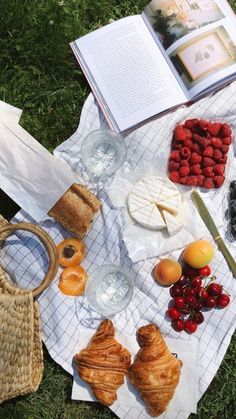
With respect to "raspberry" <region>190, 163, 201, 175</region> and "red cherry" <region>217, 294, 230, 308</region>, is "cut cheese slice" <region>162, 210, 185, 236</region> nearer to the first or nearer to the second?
"raspberry" <region>190, 163, 201, 175</region>

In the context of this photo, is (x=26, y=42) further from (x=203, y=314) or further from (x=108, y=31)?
(x=203, y=314)

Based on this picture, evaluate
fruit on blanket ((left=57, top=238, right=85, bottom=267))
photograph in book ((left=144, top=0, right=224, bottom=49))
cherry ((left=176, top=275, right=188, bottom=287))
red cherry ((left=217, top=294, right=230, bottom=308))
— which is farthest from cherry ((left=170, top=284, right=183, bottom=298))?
photograph in book ((left=144, top=0, right=224, bottom=49))

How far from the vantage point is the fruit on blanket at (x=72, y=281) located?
2.24 meters

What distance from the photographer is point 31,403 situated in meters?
2.29

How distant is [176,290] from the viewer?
222 centimetres

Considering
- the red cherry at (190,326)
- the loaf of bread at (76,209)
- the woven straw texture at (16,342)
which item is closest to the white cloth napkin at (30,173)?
the loaf of bread at (76,209)

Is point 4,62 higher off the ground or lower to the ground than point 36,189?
higher

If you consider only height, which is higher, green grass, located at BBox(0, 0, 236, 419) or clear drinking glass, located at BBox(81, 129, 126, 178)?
green grass, located at BBox(0, 0, 236, 419)

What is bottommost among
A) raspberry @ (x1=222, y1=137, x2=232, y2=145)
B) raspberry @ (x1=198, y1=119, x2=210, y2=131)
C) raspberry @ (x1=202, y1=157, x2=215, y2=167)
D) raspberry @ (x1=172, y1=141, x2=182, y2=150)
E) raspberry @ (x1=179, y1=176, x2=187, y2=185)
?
raspberry @ (x1=179, y1=176, x2=187, y2=185)

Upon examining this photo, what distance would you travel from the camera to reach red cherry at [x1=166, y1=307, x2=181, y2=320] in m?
2.20

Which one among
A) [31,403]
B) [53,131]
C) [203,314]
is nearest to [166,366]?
[203,314]

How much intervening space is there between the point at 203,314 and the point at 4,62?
1.32 metres

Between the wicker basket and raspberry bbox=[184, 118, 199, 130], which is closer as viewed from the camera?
the wicker basket

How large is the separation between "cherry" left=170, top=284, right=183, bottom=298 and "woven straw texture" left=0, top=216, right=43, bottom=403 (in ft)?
1.75
